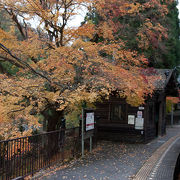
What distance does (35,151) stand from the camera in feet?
25.1

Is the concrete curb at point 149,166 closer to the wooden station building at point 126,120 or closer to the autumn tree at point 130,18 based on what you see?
the wooden station building at point 126,120

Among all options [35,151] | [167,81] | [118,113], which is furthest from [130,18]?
[35,151]

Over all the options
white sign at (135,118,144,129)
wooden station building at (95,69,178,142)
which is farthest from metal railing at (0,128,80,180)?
white sign at (135,118,144,129)

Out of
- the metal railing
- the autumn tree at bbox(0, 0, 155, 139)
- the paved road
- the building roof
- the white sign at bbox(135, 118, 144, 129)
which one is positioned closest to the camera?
the metal railing

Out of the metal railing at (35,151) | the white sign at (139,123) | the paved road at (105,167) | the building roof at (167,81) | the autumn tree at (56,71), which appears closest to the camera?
the metal railing at (35,151)

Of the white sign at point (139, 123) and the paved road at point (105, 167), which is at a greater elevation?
the white sign at point (139, 123)

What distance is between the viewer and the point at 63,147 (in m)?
9.37

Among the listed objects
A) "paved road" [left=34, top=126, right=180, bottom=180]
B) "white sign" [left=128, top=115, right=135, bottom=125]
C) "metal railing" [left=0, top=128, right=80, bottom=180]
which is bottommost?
"paved road" [left=34, top=126, right=180, bottom=180]

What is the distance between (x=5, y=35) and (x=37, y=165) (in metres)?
6.24

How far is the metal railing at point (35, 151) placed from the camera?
6305 mm

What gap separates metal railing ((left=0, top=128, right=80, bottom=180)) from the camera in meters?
6.30

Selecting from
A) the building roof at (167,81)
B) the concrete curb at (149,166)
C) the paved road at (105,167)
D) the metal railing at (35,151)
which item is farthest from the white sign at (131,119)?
the metal railing at (35,151)

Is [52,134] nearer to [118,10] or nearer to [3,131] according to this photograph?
[3,131]

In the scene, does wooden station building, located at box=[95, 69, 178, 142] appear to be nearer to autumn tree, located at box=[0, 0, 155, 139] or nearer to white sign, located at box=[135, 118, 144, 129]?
white sign, located at box=[135, 118, 144, 129]
